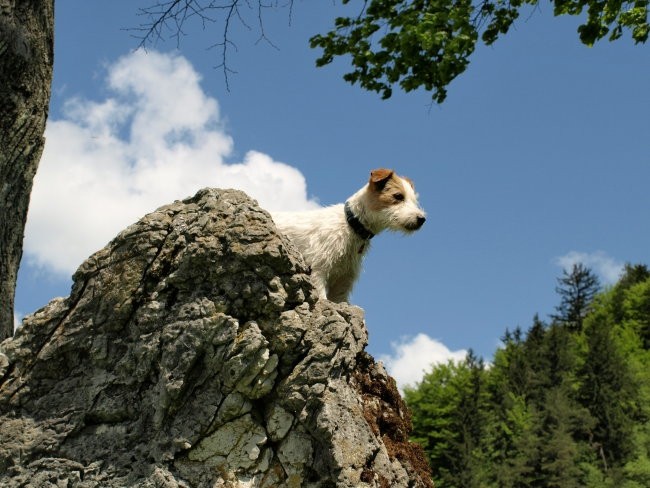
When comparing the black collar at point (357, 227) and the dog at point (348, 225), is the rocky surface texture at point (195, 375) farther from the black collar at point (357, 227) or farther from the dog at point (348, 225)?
the black collar at point (357, 227)

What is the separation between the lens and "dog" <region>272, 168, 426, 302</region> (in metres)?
7.89

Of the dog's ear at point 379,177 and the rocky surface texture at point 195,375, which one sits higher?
the dog's ear at point 379,177

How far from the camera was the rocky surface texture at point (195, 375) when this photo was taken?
5.27 metres

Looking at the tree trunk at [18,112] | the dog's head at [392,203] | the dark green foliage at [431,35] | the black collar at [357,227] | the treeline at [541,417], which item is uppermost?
the treeline at [541,417]

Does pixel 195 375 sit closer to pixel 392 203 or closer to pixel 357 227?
pixel 357 227

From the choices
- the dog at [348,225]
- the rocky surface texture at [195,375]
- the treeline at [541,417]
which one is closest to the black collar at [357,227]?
the dog at [348,225]

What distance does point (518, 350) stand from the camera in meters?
68.9

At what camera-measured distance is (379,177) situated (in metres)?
8.90

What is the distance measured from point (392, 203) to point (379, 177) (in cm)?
42

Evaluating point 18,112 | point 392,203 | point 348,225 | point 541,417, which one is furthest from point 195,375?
point 541,417

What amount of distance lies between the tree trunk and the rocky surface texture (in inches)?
22.1

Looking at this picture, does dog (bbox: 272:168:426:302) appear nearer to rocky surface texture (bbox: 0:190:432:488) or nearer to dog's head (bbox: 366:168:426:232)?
dog's head (bbox: 366:168:426:232)

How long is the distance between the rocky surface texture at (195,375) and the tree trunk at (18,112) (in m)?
0.56

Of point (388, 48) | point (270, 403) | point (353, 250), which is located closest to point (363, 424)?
point (270, 403)
